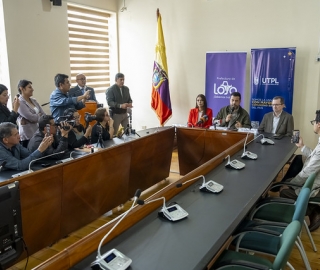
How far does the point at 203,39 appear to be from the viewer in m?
6.00

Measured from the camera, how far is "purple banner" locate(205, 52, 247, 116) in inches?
218

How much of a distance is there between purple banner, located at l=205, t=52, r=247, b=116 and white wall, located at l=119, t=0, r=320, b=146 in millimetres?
211

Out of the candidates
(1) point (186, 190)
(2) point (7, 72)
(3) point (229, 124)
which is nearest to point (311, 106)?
(3) point (229, 124)

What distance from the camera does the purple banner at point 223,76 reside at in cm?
554

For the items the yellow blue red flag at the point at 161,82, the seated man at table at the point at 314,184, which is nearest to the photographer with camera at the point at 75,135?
the seated man at table at the point at 314,184

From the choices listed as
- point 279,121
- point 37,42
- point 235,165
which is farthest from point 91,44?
point 235,165

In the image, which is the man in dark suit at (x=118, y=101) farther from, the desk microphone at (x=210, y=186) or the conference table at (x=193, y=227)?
the desk microphone at (x=210, y=186)

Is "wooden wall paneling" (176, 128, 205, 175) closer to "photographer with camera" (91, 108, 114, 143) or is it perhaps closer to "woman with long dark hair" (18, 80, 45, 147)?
"photographer with camera" (91, 108, 114, 143)

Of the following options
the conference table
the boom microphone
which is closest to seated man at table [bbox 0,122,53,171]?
the conference table

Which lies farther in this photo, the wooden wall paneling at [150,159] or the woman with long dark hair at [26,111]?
the woman with long dark hair at [26,111]

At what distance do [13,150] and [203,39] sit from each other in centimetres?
421

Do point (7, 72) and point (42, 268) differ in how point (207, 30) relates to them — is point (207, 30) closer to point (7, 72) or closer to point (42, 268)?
point (7, 72)

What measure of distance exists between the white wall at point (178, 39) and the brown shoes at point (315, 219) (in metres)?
2.42

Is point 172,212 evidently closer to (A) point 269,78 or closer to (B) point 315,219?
(B) point 315,219
